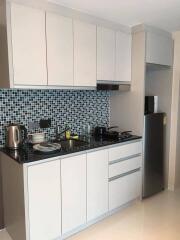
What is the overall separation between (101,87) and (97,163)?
0.90 metres

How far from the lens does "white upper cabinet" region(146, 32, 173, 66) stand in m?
2.81

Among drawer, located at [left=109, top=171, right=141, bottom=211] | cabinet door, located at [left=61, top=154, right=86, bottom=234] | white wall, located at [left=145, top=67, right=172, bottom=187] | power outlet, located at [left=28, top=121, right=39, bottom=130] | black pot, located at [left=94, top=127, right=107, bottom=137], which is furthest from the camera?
white wall, located at [left=145, top=67, right=172, bottom=187]

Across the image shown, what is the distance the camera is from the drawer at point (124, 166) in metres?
2.54

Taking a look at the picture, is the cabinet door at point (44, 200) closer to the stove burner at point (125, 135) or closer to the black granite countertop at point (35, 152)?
the black granite countertop at point (35, 152)

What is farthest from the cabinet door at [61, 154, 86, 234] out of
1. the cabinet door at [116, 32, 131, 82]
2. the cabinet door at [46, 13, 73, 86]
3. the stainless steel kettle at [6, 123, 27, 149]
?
the cabinet door at [116, 32, 131, 82]

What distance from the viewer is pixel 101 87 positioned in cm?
262

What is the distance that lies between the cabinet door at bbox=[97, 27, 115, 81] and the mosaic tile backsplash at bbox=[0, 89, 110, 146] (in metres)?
0.43

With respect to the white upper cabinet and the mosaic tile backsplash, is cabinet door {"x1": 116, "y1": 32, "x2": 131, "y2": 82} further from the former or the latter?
the mosaic tile backsplash

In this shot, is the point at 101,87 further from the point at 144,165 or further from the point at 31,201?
the point at 31,201

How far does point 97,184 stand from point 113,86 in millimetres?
1186

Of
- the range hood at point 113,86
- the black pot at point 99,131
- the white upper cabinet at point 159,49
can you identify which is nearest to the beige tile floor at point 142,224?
the black pot at point 99,131

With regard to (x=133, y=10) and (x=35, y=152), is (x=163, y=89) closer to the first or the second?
(x=133, y=10)

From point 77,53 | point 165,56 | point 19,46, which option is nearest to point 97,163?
point 77,53

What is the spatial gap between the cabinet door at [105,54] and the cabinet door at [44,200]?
123cm
